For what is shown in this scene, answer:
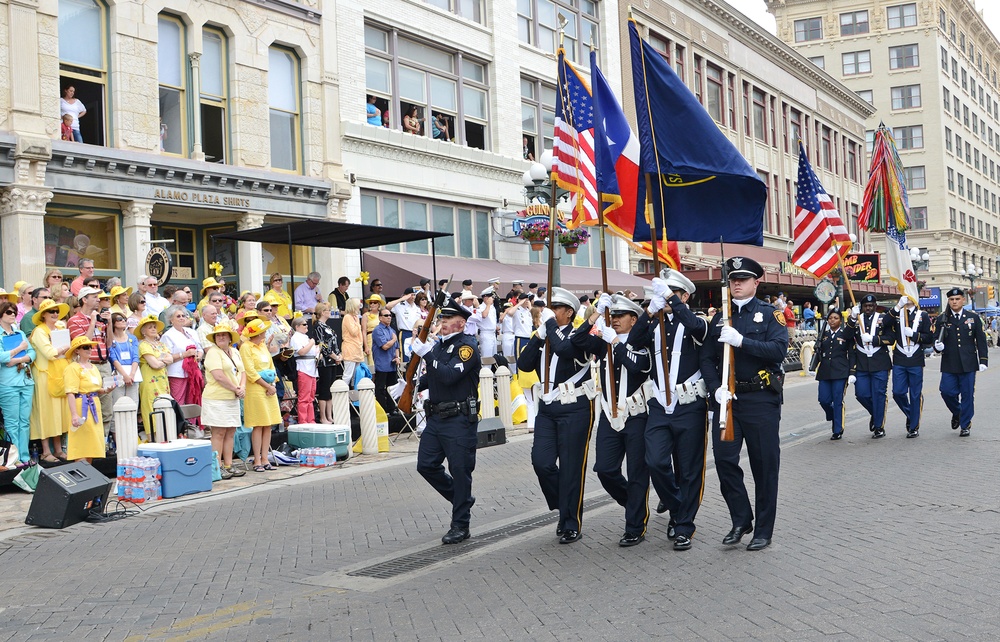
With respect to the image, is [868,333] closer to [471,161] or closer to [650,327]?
[650,327]

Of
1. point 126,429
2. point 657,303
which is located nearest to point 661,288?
point 657,303

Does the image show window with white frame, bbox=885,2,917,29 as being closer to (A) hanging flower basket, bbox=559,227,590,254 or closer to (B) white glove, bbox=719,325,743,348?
(A) hanging flower basket, bbox=559,227,590,254

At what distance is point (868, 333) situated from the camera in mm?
14352

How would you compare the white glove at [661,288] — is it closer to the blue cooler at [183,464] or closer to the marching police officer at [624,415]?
the marching police officer at [624,415]

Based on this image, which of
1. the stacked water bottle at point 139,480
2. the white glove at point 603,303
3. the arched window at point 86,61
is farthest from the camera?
the arched window at point 86,61

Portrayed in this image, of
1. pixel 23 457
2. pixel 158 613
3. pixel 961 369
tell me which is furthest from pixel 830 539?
pixel 23 457

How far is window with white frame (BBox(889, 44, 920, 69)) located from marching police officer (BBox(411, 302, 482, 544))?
79.0m

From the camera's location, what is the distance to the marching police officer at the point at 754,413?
7316mm

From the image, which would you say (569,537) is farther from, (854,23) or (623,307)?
(854,23)

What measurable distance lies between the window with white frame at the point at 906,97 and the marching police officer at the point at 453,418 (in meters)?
79.0

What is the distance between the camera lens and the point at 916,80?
78.3m

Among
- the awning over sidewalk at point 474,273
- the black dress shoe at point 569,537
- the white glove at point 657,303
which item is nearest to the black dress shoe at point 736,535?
the black dress shoe at point 569,537

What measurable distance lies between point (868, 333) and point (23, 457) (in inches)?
423

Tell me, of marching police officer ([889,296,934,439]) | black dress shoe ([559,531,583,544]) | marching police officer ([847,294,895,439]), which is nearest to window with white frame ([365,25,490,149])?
marching police officer ([847,294,895,439])
